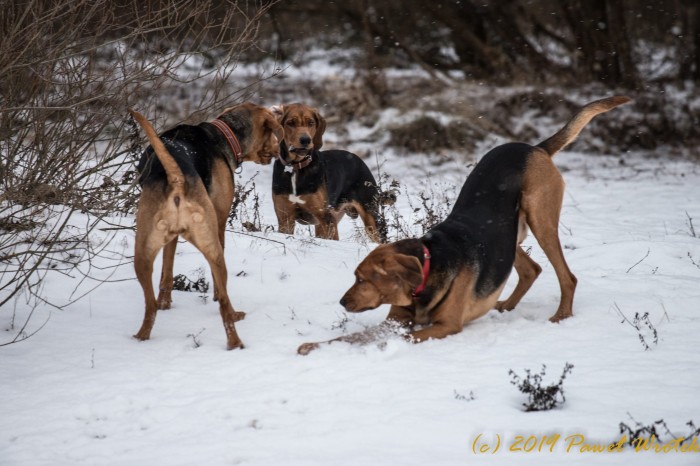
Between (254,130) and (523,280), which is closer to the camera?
(523,280)

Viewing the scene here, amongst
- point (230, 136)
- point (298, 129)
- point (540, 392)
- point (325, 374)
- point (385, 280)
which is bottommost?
point (540, 392)

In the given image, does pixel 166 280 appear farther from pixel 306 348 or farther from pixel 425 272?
pixel 425 272

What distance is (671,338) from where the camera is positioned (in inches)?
181

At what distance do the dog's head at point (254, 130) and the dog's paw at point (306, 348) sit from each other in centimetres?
207

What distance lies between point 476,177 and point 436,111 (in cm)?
992

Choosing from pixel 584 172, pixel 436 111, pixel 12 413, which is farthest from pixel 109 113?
pixel 436 111

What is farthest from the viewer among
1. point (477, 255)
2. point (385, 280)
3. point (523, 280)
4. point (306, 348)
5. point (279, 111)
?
point (279, 111)

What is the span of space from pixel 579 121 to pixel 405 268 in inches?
78.4

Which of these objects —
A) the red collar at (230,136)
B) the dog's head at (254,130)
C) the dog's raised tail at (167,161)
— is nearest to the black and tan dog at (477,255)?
the dog's raised tail at (167,161)

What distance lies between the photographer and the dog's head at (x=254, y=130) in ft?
19.5

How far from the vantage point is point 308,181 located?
7.79 m

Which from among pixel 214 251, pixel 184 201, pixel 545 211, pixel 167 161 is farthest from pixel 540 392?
pixel 167 161

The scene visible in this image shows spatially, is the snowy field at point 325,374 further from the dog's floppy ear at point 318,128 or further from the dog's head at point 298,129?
the dog's floppy ear at point 318,128

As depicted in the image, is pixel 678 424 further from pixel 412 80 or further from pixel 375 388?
pixel 412 80
